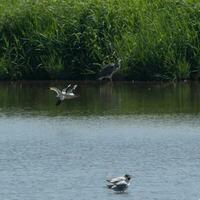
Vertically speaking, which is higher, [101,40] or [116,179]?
[101,40]

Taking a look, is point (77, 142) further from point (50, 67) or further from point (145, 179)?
point (50, 67)

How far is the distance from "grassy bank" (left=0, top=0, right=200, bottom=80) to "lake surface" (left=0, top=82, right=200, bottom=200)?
18.9 inches

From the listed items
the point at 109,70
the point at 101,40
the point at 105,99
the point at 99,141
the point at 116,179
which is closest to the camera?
the point at 116,179

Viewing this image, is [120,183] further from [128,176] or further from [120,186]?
[128,176]

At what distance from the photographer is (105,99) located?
27656mm

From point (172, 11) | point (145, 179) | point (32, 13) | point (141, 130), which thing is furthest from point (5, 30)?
point (145, 179)

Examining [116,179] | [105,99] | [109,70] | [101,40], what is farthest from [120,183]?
[101,40]

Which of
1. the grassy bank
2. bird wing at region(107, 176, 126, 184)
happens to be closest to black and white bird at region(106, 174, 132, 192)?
bird wing at region(107, 176, 126, 184)

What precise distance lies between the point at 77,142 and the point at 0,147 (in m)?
1.30

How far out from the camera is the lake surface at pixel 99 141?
18859 millimetres

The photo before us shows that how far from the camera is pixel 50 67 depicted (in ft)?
99.2

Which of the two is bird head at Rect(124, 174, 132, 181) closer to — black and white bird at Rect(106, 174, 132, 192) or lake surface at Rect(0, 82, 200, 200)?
black and white bird at Rect(106, 174, 132, 192)

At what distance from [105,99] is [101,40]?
10.1ft

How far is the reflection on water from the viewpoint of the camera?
2614cm
